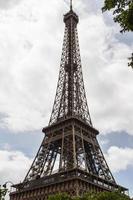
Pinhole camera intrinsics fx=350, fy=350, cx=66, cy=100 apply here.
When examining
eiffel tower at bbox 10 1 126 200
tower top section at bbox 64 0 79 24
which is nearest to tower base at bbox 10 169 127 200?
eiffel tower at bbox 10 1 126 200

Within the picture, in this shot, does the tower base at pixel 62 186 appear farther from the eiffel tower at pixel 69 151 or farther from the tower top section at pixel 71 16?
the tower top section at pixel 71 16

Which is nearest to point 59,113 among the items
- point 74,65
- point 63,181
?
point 74,65

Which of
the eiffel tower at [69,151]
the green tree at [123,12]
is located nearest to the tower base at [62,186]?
the eiffel tower at [69,151]

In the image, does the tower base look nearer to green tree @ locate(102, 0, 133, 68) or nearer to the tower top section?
the tower top section

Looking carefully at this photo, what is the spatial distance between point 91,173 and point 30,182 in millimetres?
13430

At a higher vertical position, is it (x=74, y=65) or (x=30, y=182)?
(x=74, y=65)

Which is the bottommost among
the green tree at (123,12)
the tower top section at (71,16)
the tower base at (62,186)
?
the green tree at (123,12)

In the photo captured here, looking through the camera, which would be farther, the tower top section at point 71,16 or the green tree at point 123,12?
the tower top section at point 71,16

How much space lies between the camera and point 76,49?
93312mm

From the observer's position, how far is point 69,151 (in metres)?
73.8

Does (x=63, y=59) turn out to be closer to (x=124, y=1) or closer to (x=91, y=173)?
(x=91, y=173)

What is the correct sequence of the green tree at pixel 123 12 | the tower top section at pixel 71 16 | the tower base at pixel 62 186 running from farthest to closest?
the tower top section at pixel 71 16
the tower base at pixel 62 186
the green tree at pixel 123 12

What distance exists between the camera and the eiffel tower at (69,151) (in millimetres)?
69000

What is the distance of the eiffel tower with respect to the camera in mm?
69000
